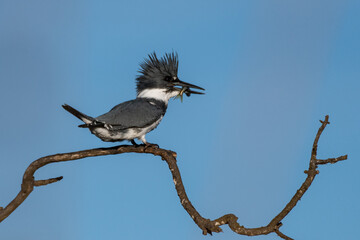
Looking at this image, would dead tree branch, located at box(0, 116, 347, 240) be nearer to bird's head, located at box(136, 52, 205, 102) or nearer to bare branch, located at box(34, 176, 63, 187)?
bare branch, located at box(34, 176, 63, 187)

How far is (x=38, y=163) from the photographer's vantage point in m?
3.08

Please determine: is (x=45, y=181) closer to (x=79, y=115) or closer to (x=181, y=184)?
(x=79, y=115)

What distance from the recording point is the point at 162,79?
4211 millimetres

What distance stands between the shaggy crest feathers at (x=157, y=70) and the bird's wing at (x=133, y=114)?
316 mm

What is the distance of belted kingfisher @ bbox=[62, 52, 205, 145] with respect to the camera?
3586 millimetres

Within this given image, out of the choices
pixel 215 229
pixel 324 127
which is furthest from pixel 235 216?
pixel 324 127

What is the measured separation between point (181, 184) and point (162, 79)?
1.46 metres

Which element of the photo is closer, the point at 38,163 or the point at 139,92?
the point at 38,163

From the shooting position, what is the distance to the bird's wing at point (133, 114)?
11.9 ft

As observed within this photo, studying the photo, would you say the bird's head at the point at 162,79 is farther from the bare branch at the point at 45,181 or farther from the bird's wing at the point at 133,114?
the bare branch at the point at 45,181

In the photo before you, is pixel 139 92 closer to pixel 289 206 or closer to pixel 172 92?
pixel 172 92

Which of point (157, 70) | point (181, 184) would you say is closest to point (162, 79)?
point (157, 70)

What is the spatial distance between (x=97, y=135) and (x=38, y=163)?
0.68 m

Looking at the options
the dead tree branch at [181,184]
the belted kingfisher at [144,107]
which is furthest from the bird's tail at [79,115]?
the dead tree branch at [181,184]
